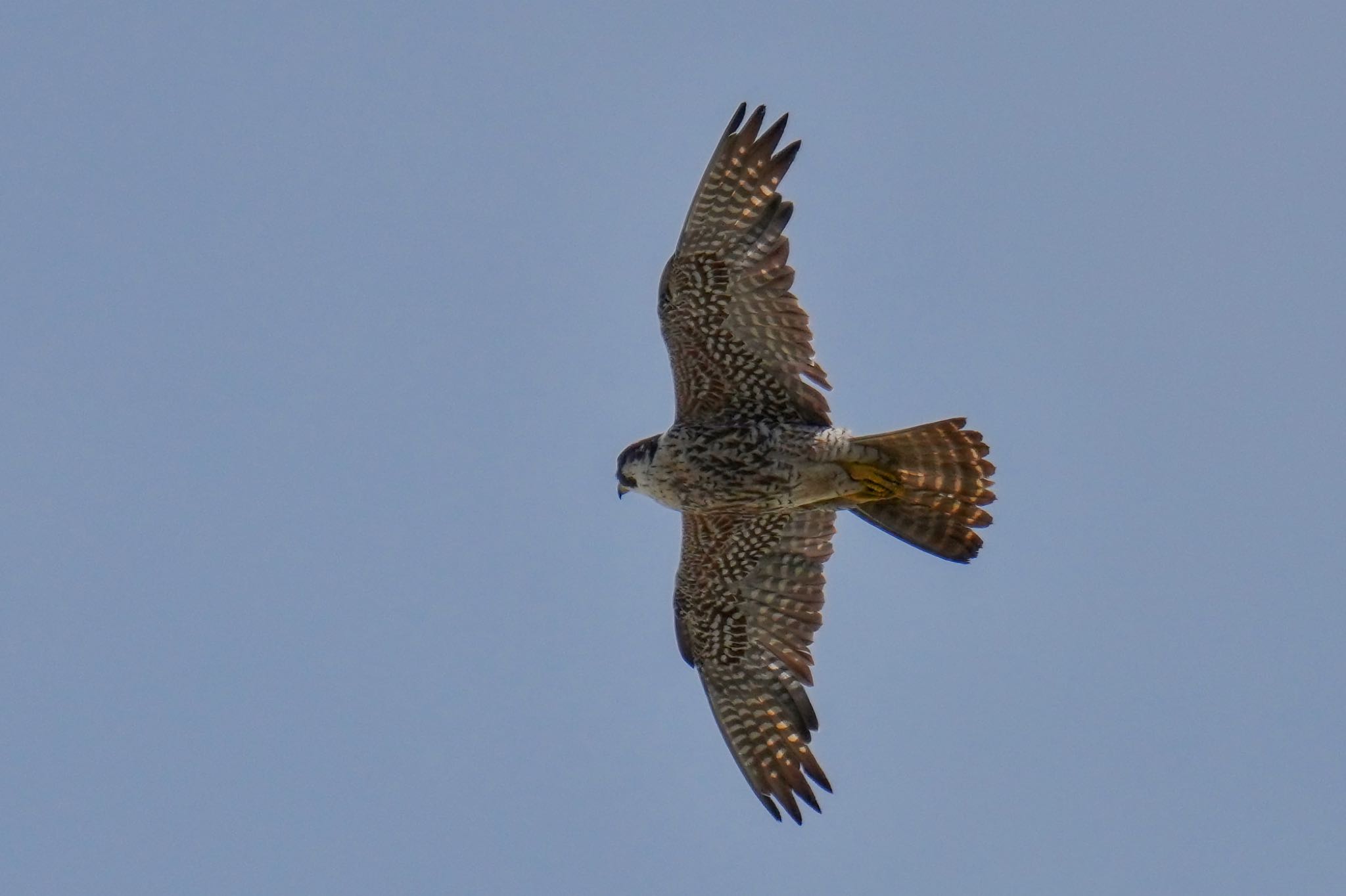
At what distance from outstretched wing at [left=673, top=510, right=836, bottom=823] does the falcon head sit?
0.46 meters

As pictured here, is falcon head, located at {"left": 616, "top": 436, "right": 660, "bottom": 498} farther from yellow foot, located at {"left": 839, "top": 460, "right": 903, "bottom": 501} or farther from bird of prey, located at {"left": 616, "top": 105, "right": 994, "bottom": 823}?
yellow foot, located at {"left": 839, "top": 460, "right": 903, "bottom": 501}

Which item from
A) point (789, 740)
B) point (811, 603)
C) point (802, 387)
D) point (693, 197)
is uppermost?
point (693, 197)

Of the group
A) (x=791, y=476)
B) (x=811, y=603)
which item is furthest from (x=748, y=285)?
(x=811, y=603)

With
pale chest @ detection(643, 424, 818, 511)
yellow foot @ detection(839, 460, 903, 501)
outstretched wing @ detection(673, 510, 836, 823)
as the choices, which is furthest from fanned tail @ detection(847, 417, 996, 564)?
outstretched wing @ detection(673, 510, 836, 823)

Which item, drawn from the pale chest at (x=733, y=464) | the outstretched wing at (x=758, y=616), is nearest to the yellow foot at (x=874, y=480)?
the pale chest at (x=733, y=464)

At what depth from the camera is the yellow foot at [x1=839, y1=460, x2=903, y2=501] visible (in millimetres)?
11961

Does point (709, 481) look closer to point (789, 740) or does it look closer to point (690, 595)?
point (690, 595)

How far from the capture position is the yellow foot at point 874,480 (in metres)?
12.0

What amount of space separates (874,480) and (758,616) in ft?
4.64

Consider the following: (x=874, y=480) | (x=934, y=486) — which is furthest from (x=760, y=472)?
(x=934, y=486)

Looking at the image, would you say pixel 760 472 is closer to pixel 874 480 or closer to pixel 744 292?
pixel 874 480

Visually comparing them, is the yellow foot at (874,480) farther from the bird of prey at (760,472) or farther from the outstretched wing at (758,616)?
the outstretched wing at (758,616)

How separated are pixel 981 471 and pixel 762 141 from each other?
255 centimetres

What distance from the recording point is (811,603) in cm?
1273
